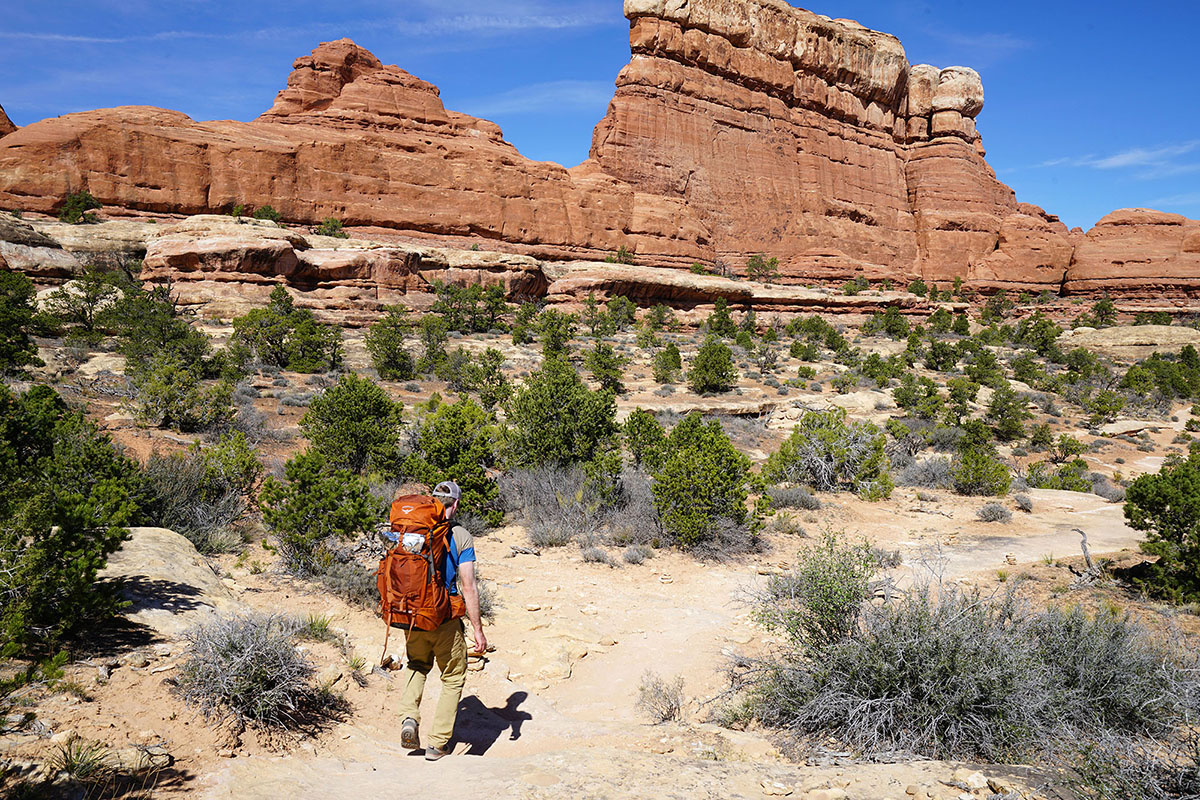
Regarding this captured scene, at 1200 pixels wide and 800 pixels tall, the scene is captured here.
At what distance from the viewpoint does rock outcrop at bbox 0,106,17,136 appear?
3325 cm

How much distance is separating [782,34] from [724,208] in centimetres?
1674

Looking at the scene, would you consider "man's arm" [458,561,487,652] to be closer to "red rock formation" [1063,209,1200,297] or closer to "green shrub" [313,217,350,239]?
"green shrub" [313,217,350,239]

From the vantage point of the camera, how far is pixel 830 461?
11.9m

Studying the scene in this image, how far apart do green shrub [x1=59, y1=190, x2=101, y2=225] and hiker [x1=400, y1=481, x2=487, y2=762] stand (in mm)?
37505

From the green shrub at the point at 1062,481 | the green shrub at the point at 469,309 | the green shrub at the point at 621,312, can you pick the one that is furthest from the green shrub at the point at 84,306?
the green shrub at the point at 1062,481

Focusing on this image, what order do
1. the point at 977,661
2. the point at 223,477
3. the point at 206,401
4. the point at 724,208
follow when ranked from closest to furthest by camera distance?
the point at 977,661, the point at 223,477, the point at 206,401, the point at 724,208

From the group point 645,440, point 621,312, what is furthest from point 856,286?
point 645,440

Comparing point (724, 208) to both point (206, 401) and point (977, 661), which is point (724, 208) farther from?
point (977, 661)

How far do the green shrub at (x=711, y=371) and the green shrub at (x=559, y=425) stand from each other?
377 inches

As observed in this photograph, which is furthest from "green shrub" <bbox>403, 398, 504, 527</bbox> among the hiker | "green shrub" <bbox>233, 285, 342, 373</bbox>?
"green shrub" <bbox>233, 285, 342, 373</bbox>

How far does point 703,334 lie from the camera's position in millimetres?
36031

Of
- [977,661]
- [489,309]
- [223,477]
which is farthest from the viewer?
[489,309]

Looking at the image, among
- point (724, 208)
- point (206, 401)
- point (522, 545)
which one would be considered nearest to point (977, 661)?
point (522, 545)

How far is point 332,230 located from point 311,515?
1376 inches
